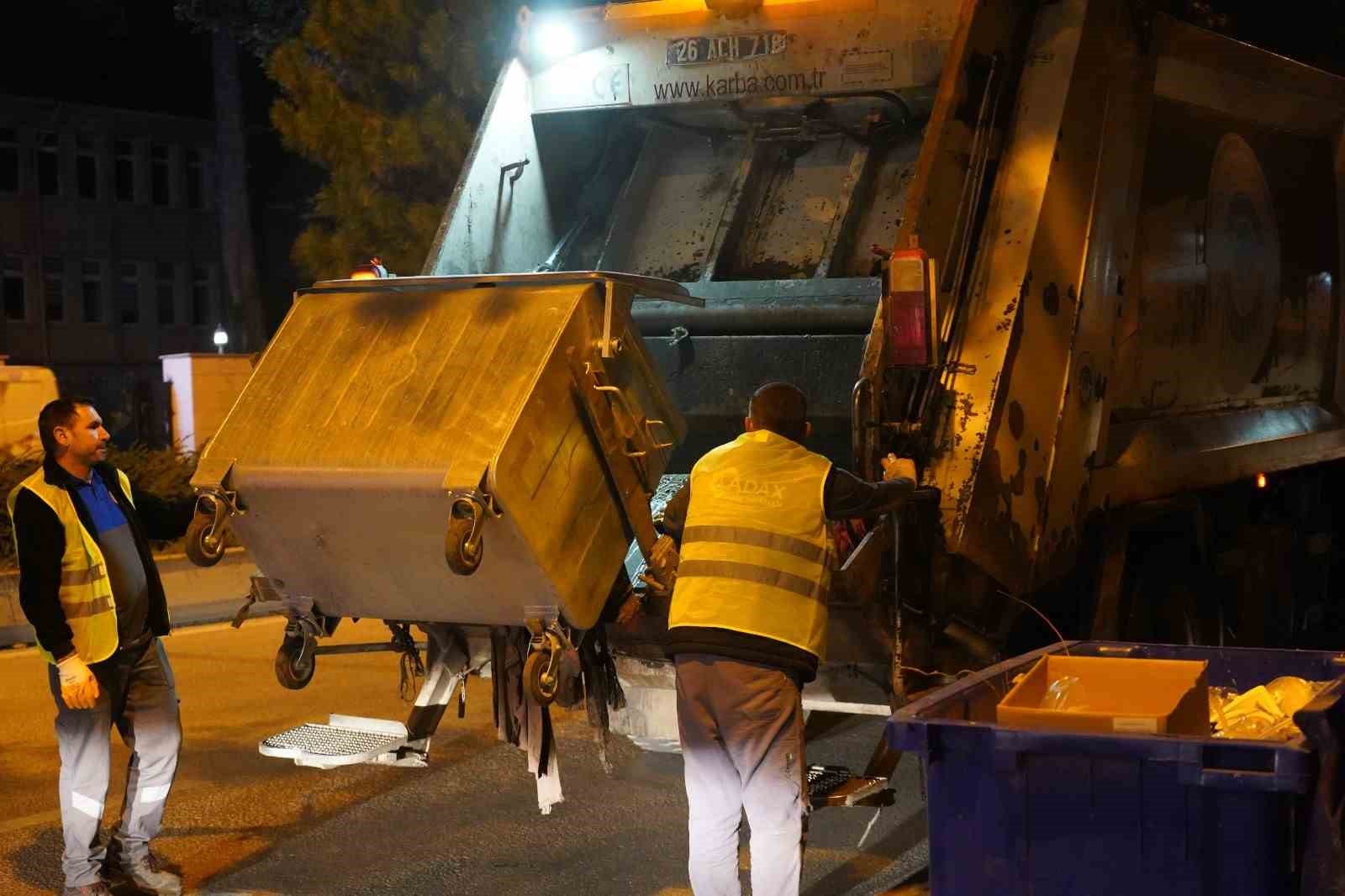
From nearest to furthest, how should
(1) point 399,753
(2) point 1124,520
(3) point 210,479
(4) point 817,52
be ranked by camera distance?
(3) point 210,479 < (1) point 399,753 < (2) point 1124,520 < (4) point 817,52

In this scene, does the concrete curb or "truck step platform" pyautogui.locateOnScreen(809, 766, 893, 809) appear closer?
"truck step platform" pyautogui.locateOnScreen(809, 766, 893, 809)

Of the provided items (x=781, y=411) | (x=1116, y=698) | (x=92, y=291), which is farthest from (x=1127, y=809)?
(x=92, y=291)

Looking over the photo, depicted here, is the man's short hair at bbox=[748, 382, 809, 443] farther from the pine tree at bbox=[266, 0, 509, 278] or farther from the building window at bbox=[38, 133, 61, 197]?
the building window at bbox=[38, 133, 61, 197]

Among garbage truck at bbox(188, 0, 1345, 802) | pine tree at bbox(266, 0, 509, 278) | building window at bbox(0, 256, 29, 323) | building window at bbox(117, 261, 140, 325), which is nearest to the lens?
garbage truck at bbox(188, 0, 1345, 802)

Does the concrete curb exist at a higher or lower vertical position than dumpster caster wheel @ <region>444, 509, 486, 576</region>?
lower

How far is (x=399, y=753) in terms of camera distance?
15.3 ft

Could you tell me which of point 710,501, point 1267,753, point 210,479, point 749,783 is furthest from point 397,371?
point 1267,753

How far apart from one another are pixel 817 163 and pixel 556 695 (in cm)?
254

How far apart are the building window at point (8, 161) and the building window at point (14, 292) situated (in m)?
1.49

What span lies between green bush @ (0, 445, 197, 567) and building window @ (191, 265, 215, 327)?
2744 centimetres

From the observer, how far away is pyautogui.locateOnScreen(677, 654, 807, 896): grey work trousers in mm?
3908

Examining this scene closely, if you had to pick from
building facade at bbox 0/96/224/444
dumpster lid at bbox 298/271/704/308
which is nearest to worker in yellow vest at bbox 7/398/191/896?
dumpster lid at bbox 298/271/704/308

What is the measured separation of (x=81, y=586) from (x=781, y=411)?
6.51 feet

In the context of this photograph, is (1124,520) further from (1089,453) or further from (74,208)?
(74,208)
